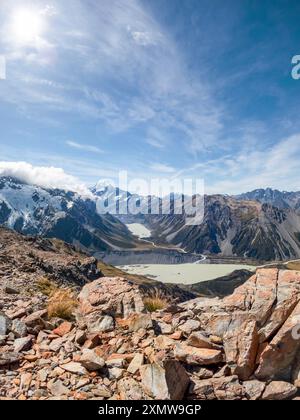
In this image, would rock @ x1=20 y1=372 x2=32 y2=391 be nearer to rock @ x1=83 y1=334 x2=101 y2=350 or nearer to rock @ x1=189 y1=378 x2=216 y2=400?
rock @ x1=83 y1=334 x2=101 y2=350

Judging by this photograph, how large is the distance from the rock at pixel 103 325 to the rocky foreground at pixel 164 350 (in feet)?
0.14

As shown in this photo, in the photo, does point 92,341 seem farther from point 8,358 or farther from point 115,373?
point 8,358

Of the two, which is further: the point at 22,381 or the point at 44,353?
the point at 44,353

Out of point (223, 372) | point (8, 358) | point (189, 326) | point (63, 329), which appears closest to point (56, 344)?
point (63, 329)

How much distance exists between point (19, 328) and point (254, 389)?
8852 mm

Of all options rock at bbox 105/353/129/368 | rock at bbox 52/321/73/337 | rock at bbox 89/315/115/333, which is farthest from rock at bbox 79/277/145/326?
rock at bbox 105/353/129/368

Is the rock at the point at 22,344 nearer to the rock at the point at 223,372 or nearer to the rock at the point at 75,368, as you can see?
the rock at the point at 75,368

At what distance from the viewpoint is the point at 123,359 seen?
34.1 feet

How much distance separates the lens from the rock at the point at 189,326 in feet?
39.9

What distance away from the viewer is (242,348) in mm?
10797

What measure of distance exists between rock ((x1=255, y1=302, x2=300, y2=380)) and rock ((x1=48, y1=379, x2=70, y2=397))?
6256 mm
